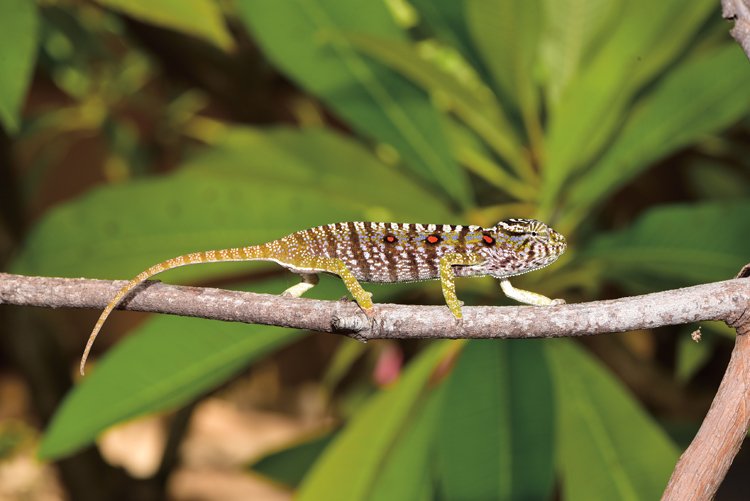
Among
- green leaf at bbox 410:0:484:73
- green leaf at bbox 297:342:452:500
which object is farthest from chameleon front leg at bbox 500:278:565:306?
green leaf at bbox 410:0:484:73

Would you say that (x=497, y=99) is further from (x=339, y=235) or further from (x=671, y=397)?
(x=671, y=397)

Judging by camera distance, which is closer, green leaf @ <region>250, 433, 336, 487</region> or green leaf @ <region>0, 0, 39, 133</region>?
green leaf @ <region>0, 0, 39, 133</region>

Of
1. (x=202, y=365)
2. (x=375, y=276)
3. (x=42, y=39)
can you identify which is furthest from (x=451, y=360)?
(x=42, y=39)

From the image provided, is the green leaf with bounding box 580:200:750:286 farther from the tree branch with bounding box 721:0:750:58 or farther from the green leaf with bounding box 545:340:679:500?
the tree branch with bounding box 721:0:750:58

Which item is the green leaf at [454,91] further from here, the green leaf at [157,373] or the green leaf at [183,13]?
the green leaf at [157,373]

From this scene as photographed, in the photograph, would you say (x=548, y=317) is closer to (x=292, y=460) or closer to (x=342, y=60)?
(x=342, y=60)

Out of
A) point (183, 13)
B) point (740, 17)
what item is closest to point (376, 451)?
point (183, 13)
